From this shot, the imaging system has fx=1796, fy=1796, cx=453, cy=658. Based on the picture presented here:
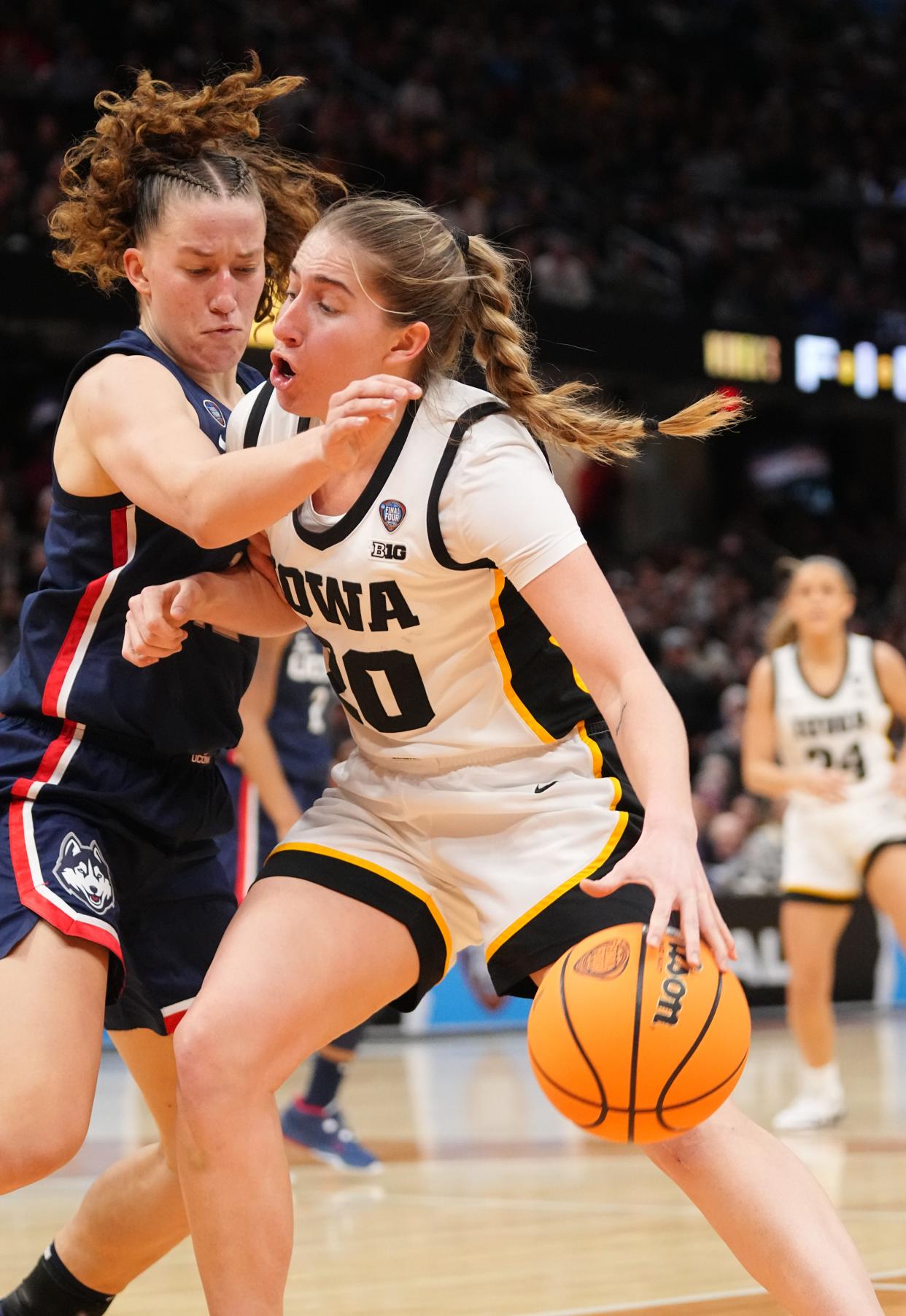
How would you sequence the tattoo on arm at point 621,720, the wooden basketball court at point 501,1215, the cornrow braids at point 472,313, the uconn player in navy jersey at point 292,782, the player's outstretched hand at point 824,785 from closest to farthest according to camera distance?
the tattoo on arm at point 621,720, the cornrow braids at point 472,313, the wooden basketball court at point 501,1215, the uconn player in navy jersey at point 292,782, the player's outstretched hand at point 824,785

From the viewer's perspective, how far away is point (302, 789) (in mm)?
6430

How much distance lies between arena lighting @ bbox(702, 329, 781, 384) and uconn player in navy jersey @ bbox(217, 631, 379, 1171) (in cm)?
1033

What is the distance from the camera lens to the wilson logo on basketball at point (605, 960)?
2.56 metres

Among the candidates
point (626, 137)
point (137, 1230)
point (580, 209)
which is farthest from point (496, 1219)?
point (626, 137)

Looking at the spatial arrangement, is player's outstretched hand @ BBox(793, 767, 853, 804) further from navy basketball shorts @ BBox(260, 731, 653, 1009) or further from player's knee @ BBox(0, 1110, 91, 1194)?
→ player's knee @ BBox(0, 1110, 91, 1194)

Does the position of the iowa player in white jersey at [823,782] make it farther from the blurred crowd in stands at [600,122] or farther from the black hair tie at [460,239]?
the blurred crowd in stands at [600,122]

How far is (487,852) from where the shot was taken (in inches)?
119

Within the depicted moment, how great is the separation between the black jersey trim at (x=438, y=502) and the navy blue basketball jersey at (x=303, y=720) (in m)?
3.34

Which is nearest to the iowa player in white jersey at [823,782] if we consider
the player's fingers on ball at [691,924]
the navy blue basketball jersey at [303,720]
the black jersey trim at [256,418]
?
the navy blue basketball jersey at [303,720]

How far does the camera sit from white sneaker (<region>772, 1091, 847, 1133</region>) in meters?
6.63

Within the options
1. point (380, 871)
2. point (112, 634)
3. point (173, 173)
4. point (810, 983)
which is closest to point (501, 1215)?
point (810, 983)

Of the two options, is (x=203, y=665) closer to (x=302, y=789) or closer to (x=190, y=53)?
(x=302, y=789)

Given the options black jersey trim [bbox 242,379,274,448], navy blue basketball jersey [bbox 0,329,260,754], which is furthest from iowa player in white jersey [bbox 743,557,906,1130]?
black jersey trim [bbox 242,379,274,448]

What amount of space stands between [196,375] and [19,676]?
634mm
